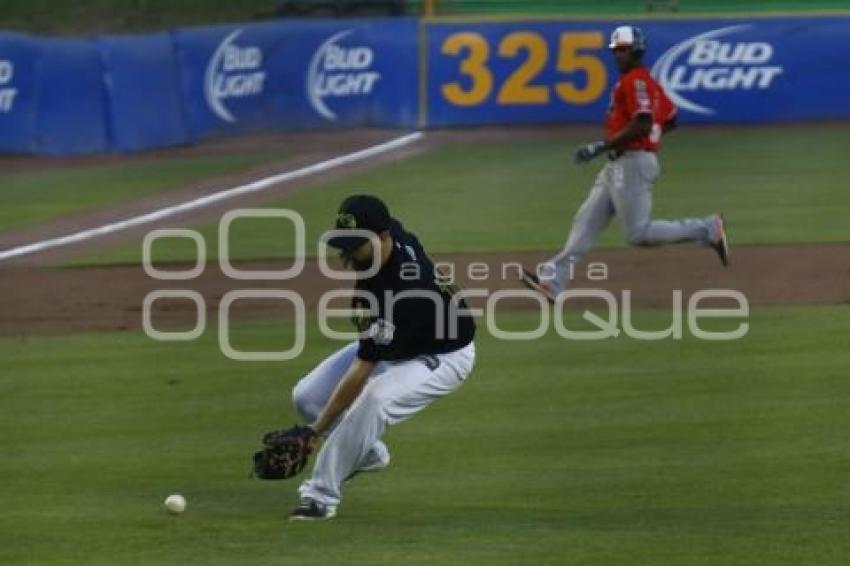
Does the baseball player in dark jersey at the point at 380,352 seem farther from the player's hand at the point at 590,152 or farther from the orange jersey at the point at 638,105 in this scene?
the orange jersey at the point at 638,105

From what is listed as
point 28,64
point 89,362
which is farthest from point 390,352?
point 28,64

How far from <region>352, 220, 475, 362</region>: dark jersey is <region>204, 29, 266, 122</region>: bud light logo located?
52.9ft

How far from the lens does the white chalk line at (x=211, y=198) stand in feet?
58.4

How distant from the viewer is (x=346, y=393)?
26.8 feet

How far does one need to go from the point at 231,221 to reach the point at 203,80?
→ 590 centimetres

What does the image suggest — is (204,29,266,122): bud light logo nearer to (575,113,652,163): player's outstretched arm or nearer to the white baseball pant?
(575,113,652,163): player's outstretched arm

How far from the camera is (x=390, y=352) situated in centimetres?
826

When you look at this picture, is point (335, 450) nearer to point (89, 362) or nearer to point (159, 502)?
point (159, 502)

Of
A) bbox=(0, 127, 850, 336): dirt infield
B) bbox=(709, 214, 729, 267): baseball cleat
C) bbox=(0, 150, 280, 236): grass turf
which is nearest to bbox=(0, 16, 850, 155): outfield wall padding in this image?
bbox=(0, 150, 280, 236): grass turf

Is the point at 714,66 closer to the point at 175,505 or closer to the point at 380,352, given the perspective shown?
the point at 380,352

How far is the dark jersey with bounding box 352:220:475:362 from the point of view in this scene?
8.12 metres

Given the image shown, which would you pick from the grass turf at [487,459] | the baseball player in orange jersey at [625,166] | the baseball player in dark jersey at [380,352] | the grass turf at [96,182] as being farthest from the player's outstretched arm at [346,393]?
the grass turf at [96,182]

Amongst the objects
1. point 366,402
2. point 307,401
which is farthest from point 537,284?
point 366,402

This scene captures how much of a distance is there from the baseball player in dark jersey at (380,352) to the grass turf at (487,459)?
0.25 meters
